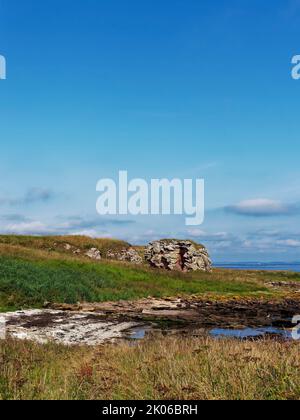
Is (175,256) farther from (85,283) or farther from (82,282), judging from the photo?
(82,282)

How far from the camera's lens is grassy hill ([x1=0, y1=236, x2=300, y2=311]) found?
100.0ft

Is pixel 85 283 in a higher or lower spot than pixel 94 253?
lower

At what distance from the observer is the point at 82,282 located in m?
36.8

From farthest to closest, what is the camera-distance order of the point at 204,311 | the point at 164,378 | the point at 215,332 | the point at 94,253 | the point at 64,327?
the point at 94,253, the point at 204,311, the point at 215,332, the point at 64,327, the point at 164,378

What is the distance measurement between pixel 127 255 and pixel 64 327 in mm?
50431

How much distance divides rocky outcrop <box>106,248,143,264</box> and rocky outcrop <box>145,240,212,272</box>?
4.82 meters

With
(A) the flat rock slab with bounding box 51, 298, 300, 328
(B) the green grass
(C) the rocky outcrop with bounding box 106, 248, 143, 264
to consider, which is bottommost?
(A) the flat rock slab with bounding box 51, 298, 300, 328

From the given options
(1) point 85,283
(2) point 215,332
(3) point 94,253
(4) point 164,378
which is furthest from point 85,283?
(3) point 94,253

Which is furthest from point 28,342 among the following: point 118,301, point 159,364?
point 118,301

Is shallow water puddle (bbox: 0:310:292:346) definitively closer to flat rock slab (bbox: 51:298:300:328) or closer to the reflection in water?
the reflection in water

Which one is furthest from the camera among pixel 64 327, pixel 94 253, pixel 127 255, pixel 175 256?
pixel 127 255

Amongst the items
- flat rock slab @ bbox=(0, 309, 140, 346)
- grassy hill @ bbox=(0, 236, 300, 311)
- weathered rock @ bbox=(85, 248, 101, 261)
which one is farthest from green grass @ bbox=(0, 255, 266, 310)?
weathered rock @ bbox=(85, 248, 101, 261)
